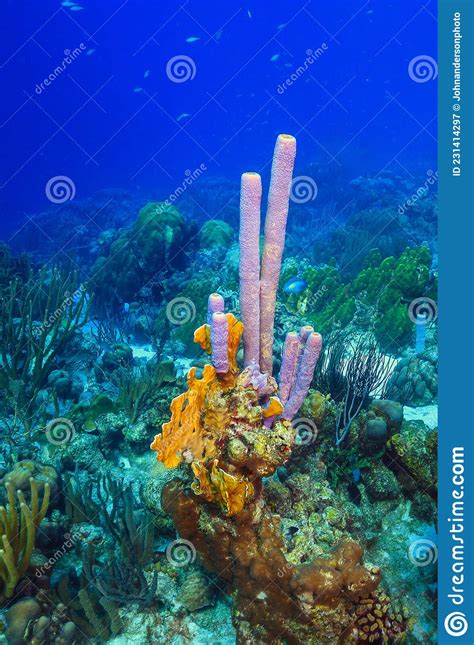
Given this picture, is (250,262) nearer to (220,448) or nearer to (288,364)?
(288,364)

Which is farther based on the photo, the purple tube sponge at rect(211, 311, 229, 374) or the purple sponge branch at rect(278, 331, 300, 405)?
the purple sponge branch at rect(278, 331, 300, 405)

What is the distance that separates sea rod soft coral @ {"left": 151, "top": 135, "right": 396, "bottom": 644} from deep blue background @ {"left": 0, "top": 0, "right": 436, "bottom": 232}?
6508cm

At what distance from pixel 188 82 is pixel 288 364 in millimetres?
115942

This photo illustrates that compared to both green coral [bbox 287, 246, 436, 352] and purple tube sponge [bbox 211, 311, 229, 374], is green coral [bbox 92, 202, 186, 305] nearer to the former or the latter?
green coral [bbox 287, 246, 436, 352]

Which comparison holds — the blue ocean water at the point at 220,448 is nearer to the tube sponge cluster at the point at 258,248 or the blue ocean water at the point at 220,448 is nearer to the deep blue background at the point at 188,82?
the tube sponge cluster at the point at 258,248

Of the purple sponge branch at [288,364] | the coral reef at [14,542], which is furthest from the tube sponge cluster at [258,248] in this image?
the coral reef at [14,542]

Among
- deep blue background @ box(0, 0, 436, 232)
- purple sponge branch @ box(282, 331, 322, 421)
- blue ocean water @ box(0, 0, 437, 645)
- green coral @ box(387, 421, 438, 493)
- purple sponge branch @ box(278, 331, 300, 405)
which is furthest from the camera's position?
deep blue background @ box(0, 0, 436, 232)

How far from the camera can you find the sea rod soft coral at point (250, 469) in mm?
2660

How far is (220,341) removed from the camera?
105 inches

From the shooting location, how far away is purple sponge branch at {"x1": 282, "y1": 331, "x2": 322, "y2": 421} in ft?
9.51

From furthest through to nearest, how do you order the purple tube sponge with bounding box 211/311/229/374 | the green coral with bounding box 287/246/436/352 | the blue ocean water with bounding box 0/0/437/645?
the green coral with bounding box 287/246/436/352
the blue ocean water with bounding box 0/0/437/645
the purple tube sponge with bounding box 211/311/229/374

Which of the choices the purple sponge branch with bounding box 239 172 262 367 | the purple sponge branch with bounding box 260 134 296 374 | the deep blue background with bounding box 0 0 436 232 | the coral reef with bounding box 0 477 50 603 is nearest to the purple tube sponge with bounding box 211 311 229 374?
the purple sponge branch with bounding box 239 172 262 367

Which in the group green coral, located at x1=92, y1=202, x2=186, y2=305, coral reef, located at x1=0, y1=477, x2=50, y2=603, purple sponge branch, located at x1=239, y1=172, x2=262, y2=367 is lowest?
coral reef, located at x1=0, y1=477, x2=50, y2=603

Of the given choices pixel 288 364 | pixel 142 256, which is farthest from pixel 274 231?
pixel 142 256
